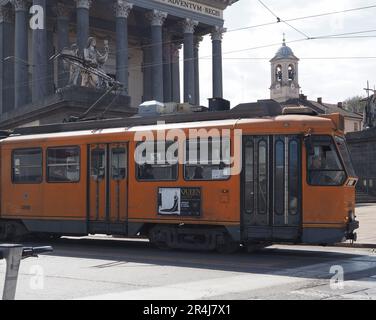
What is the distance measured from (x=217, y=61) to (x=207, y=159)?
37.9 metres

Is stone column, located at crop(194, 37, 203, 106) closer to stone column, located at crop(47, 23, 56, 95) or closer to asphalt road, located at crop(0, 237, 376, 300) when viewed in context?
stone column, located at crop(47, 23, 56, 95)

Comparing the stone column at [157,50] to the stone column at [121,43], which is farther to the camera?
the stone column at [157,50]

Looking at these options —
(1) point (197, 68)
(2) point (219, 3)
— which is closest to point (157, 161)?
(2) point (219, 3)

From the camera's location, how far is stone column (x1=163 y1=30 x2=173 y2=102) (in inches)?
2071

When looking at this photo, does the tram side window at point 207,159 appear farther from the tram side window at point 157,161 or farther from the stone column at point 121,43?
the stone column at point 121,43

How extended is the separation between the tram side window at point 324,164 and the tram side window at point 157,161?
3.15 metres

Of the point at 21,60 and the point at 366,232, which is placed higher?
the point at 21,60

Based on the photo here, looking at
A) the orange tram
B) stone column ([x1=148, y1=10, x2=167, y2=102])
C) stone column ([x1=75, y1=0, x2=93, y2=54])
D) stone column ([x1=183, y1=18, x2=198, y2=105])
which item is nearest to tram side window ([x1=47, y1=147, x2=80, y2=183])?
the orange tram

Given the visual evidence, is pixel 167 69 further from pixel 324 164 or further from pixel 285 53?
pixel 285 53

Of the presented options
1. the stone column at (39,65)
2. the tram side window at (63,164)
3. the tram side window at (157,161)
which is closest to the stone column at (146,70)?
the stone column at (39,65)

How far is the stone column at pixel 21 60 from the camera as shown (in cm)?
4097

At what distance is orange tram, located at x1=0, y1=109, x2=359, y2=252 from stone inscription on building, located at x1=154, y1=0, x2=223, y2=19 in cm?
3344

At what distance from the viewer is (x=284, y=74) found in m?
115

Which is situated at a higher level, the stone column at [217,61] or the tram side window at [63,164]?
the stone column at [217,61]
